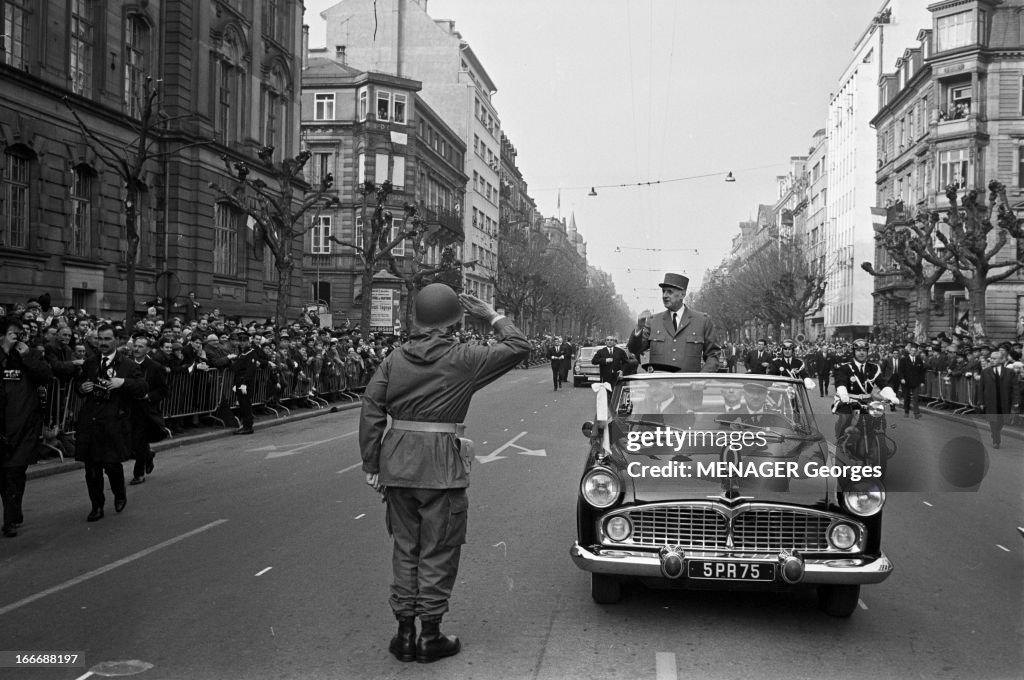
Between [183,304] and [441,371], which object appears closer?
[441,371]

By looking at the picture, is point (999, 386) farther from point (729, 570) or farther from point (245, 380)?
point (729, 570)

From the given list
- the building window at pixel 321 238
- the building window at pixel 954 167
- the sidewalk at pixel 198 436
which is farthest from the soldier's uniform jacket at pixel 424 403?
the building window at pixel 321 238

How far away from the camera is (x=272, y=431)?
17609mm

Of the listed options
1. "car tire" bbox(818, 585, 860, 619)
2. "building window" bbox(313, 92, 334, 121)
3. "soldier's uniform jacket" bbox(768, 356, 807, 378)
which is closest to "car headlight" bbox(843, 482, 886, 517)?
"car tire" bbox(818, 585, 860, 619)

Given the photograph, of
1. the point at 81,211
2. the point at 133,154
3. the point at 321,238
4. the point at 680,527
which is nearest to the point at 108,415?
the point at 680,527

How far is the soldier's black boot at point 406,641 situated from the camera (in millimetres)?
4752

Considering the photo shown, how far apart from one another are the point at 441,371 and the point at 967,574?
438 cm

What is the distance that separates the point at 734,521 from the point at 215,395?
1379cm

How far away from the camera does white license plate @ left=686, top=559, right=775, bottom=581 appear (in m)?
5.18

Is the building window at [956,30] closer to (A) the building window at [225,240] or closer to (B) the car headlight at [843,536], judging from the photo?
(A) the building window at [225,240]

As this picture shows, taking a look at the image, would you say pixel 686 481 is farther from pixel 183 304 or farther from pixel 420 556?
pixel 183 304

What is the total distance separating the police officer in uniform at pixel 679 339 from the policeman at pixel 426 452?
11.1 feet

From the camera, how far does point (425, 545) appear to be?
Result: 480 cm

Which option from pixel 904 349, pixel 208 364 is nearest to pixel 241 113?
pixel 208 364
